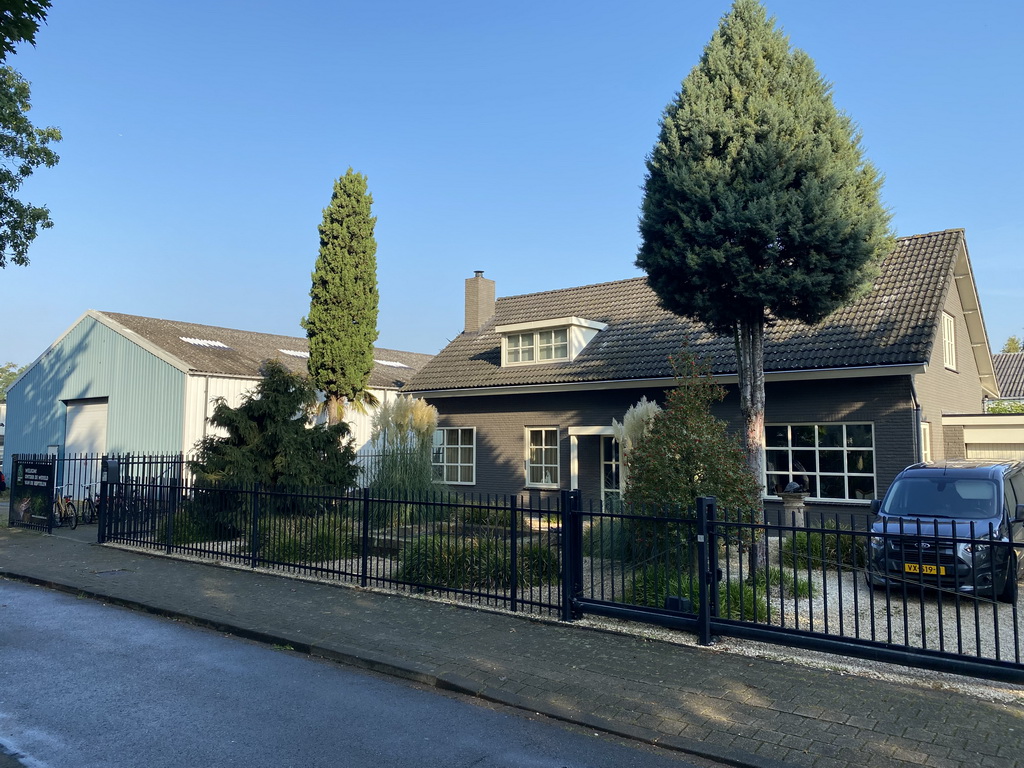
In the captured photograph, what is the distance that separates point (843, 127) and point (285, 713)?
1028 centimetres

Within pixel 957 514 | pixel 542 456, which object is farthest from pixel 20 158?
pixel 957 514

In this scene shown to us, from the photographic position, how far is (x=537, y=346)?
62.8 ft

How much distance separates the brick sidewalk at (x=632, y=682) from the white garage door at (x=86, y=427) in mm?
16712

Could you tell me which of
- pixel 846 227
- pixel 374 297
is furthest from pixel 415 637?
pixel 374 297

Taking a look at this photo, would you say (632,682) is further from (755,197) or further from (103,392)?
(103,392)

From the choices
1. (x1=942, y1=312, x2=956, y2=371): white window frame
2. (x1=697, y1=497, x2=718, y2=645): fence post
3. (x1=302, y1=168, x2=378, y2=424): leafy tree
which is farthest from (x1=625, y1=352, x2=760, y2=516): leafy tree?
(x1=302, y1=168, x2=378, y2=424): leafy tree

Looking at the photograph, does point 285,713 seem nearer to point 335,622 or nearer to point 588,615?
point 335,622

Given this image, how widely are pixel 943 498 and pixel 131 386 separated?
22.1 metres

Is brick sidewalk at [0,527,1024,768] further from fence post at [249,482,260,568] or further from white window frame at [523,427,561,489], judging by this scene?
white window frame at [523,427,561,489]

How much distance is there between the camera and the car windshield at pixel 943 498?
9125mm

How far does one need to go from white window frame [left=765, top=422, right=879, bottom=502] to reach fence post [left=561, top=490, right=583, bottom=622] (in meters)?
8.31

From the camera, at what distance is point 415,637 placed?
7195mm

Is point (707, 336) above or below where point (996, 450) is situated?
above

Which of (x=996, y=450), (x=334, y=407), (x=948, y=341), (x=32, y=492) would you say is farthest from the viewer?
(x=334, y=407)
